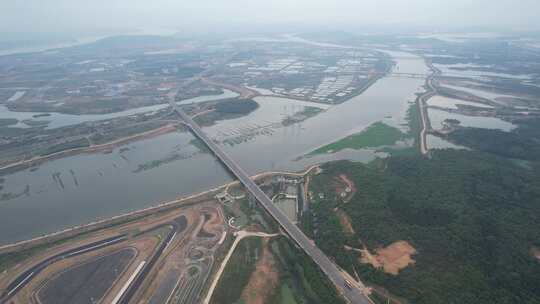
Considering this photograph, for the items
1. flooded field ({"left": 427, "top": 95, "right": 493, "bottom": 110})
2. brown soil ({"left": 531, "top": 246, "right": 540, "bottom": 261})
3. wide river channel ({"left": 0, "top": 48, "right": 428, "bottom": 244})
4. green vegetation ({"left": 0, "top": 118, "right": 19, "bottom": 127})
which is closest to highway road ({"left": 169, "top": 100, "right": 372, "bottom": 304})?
wide river channel ({"left": 0, "top": 48, "right": 428, "bottom": 244})

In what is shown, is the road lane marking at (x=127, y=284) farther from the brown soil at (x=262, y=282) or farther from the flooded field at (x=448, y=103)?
the flooded field at (x=448, y=103)

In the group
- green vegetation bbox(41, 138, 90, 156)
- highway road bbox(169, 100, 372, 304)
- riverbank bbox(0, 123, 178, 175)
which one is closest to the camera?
highway road bbox(169, 100, 372, 304)

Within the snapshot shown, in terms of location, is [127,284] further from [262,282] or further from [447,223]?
[447,223]

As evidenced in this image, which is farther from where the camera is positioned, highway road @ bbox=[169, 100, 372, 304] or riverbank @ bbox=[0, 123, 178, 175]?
riverbank @ bbox=[0, 123, 178, 175]

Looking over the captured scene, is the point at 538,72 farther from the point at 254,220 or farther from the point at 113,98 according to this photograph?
the point at 113,98

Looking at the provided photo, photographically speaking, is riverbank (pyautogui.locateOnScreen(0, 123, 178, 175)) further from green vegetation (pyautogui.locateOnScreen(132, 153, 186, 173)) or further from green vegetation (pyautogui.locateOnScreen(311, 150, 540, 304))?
green vegetation (pyautogui.locateOnScreen(311, 150, 540, 304))

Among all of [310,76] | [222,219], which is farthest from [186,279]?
[310,76]

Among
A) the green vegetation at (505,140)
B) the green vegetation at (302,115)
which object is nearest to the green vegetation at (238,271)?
the green vegetation at (302,115)

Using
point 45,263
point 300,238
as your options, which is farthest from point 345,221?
point 45,263
